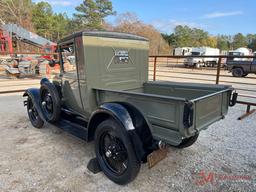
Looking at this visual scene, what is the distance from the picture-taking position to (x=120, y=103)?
2.34 meters

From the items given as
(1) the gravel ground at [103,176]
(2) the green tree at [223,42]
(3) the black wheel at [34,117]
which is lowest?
(1) the gravel ground at [103,176]

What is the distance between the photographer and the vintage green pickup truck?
1933mm

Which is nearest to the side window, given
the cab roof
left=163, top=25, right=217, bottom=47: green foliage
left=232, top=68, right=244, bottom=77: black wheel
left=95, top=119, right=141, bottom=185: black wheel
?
the cab roof

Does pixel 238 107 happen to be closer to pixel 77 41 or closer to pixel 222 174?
pixel 222 174

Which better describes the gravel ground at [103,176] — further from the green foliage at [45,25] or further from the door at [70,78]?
the green foliage at [45,25]

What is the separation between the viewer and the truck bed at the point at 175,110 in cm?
177

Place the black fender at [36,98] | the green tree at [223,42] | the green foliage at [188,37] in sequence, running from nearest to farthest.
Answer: the black fender at [36,98] < the green foliage at [188,37] < the green tree at [223,42]

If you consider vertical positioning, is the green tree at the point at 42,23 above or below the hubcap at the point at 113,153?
above

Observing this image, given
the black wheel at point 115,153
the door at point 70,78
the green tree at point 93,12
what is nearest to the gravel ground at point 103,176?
the black wheel at point 115,153

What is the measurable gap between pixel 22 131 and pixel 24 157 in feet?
3.84

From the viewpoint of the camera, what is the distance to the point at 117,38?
2.94 meters

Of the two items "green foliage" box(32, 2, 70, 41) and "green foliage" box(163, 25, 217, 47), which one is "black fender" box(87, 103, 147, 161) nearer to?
"green foliage" box(32, 2, 70, 41)

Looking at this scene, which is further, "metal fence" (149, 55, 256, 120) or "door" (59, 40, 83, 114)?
"metal fence" (149, 55, 256, 120)

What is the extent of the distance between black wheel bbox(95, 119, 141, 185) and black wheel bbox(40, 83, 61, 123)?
122cm
